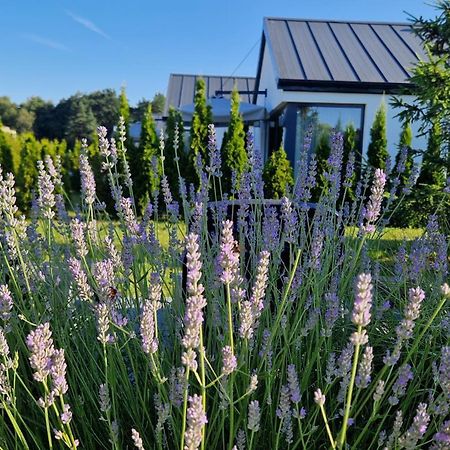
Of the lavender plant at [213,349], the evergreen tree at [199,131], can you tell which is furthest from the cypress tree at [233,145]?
the lavender plant at [213,349]

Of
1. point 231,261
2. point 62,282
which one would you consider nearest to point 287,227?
point 231,261

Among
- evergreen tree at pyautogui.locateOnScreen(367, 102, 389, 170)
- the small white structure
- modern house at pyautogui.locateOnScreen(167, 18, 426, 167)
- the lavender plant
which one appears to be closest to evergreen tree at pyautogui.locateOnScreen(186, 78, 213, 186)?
modern house at pyautogui.locateOnScreen(167, 18, 426, 167)

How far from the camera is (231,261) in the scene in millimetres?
1031

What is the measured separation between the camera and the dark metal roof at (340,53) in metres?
10.6

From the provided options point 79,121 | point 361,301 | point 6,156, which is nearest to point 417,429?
point 361,301

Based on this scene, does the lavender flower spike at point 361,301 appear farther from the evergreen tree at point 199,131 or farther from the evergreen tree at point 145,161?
the evergreen tree at point 145,161

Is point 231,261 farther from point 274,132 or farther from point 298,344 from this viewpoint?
point 274,132

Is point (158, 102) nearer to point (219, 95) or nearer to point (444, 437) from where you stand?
point (219, 95)

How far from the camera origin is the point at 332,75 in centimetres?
1077

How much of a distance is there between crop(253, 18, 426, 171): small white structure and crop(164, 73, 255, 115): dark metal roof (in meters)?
6.70

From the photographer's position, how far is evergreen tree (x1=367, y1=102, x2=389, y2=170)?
1016 cm

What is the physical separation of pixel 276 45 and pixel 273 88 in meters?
1.18

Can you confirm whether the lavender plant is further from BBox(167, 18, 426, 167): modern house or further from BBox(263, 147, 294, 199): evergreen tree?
BBox(167, 18, 426, 167): modern house

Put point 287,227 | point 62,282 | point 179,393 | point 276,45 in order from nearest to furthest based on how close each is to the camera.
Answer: point 179,393
point 287,227
point 62,282
point 276,45
